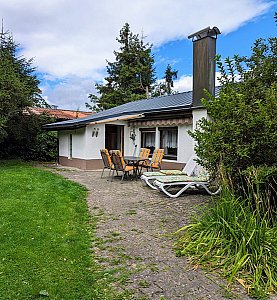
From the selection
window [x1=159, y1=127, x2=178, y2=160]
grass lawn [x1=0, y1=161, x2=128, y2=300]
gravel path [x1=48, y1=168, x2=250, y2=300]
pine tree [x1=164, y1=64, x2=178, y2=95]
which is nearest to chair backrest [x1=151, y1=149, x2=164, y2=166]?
window [x1=159, y1=127, x2=178, y2=160]

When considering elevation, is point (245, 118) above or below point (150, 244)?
above

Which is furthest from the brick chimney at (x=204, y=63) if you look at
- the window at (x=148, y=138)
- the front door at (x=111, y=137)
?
the front door at (x=111, y=137)

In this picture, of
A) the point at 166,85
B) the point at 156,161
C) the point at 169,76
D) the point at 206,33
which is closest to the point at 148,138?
the point at 156,161

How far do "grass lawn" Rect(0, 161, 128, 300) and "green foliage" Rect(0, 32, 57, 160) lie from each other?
7939 millimetres

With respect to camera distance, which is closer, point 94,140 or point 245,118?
point 245,118

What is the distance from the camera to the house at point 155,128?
10070 mm

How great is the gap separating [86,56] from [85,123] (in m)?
14.7

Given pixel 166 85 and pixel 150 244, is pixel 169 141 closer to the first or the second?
pixel 150 244

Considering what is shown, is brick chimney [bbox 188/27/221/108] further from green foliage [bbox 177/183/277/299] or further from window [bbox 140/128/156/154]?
green foliage [bbox 177/183/277/299]

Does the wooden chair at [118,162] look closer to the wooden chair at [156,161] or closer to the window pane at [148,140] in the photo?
the wooden chair at [156,161]

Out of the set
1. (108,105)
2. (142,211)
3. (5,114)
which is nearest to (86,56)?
(108,105)

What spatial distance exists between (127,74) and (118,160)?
23793mm

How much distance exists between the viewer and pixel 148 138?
594 inches

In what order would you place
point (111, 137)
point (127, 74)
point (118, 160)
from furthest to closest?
point (127, 74) < point (111, 137) < point (118, 160)
